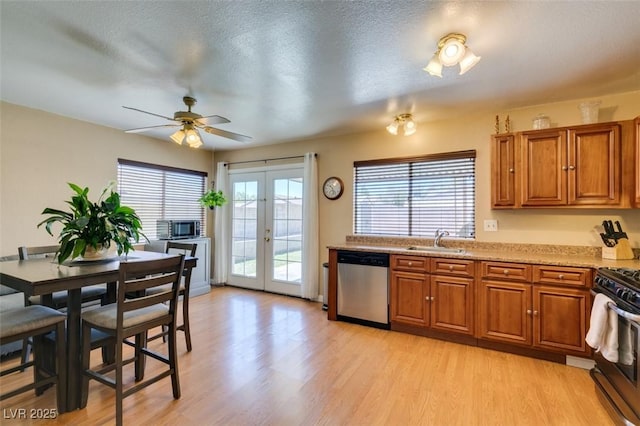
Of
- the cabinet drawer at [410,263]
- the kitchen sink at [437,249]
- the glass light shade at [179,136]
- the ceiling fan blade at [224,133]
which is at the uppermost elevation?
the ceiling fan blade at [224,133]

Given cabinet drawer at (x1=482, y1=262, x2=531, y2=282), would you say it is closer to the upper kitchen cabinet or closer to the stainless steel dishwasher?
the upper kitchen cabinet

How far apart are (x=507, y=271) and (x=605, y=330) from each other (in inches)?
34.4

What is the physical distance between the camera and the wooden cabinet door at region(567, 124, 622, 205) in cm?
270

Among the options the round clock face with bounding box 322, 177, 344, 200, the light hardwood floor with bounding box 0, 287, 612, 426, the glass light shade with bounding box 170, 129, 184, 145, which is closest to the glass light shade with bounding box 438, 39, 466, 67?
the glass light shade with bounding box 170, 129, 184, 145

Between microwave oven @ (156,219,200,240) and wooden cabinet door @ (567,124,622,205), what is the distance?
492 cm

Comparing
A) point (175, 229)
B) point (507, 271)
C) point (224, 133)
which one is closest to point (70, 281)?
point (224, 133)

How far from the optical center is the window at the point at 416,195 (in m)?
3.60

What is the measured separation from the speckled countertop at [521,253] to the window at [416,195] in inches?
5.2

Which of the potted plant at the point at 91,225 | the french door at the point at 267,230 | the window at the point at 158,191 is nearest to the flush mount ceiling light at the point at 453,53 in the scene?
the potted plant at the point at 91,225

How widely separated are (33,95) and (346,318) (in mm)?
4151

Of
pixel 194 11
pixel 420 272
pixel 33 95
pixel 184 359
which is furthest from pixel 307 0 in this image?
pixel 33 95

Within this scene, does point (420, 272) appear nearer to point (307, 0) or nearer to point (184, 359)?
point (184, 359)

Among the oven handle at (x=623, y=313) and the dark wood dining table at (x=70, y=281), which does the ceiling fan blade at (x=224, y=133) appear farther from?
the oven handle at (x=623, y=313)

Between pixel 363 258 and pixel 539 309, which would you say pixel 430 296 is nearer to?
pixel 363 258
